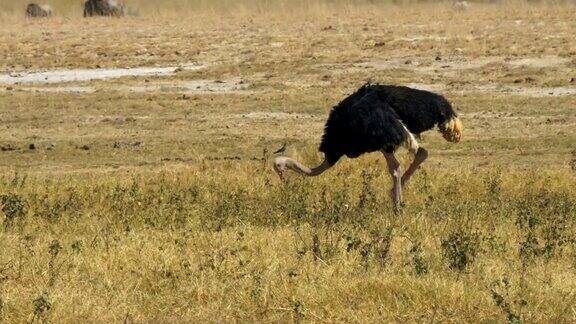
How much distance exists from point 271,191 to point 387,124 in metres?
Result: 1.21

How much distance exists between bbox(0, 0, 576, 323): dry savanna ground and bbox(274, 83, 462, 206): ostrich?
0.26m

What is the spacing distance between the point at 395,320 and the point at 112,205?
4044 millimetres

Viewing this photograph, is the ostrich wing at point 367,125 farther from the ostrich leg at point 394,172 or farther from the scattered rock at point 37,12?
the scattered rock at point 37,12

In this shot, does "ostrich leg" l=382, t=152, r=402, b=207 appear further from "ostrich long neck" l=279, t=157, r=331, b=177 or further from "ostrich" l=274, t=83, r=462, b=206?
"ostrich long neck" l=279, t=157, r=331, b=177

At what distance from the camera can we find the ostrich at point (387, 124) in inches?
440

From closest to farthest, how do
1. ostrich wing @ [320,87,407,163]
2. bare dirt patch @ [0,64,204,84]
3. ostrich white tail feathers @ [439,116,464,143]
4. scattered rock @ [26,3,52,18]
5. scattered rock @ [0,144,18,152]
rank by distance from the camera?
ostrich wing @ [320,87,407,163], ostrich white tail feathers @ [439,116,464,143], scattered rock @ [0,144,18,152], bare dirt patch @ [0,64,204,84], scattered rock @ [26,3,52,18]

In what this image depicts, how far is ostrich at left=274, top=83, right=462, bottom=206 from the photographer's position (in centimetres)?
1118

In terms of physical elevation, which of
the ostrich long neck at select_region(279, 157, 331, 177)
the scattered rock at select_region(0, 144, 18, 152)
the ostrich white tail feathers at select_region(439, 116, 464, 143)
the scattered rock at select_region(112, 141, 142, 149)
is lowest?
the scattered rock at select_region(0, 144, 18, 152)

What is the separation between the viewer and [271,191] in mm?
11750

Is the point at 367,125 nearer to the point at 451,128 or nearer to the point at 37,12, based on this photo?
the point at 451,128

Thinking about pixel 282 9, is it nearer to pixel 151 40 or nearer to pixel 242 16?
pixel 242 16

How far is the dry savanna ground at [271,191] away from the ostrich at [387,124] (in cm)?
26

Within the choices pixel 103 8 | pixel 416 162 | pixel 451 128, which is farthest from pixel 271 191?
pixel 103 8

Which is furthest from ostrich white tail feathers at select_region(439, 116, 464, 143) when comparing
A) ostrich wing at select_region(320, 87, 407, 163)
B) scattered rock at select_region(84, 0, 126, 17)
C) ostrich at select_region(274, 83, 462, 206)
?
scattered rock at select_region(84, 0, 126, 17)
